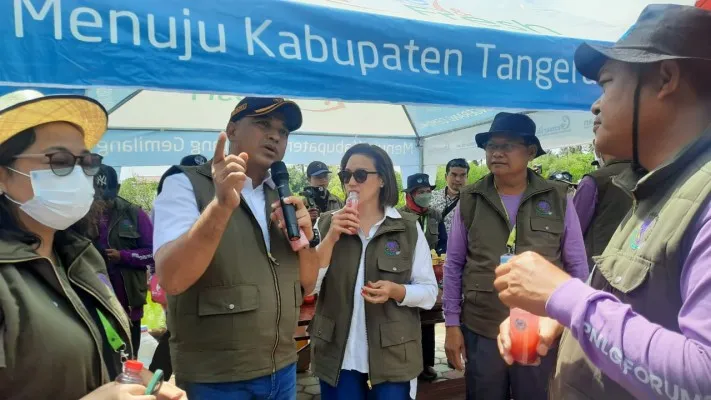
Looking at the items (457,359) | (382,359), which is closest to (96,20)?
(382,359)

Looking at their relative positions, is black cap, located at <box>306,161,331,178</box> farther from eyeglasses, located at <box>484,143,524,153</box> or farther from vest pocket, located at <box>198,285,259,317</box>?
vest pocket, located at <box>198,285,259,317</box>

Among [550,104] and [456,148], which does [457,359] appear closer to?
[550,104]

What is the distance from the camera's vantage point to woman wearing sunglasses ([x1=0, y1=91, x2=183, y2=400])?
118cm

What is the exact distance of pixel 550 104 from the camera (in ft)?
8.50

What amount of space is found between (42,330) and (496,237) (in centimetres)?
229

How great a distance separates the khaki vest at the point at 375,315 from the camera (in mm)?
2408

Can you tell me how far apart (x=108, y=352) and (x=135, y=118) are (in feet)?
17.8

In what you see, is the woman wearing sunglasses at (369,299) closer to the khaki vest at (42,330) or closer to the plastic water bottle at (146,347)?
the khaki vest at (42,330)

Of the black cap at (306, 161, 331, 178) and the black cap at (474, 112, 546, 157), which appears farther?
the black cap at (306, 161, 331, 178)

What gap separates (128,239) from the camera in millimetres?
4027

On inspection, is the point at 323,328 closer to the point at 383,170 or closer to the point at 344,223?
the point at 344,223

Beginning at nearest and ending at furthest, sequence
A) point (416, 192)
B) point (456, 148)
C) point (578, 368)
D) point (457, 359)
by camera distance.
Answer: point (578, 368), point (457, 359), point (416, 192), point (456, 148)

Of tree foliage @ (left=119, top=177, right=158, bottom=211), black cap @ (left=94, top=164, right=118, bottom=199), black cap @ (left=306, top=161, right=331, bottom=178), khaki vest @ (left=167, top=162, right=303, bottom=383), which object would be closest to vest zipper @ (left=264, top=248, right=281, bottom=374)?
khaki vest @ (left=167, top=162, right=303, bottom=383)

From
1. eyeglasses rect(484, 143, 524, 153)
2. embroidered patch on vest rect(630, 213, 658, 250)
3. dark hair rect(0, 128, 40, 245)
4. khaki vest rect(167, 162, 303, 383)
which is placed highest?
eyeglasses rect(484, 143, 524, 153)
